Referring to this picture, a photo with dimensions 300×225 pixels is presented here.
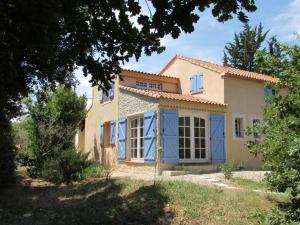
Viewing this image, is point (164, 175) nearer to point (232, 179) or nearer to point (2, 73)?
point (232, 179)

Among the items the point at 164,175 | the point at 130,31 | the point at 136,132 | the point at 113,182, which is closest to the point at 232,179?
the point at 164,175

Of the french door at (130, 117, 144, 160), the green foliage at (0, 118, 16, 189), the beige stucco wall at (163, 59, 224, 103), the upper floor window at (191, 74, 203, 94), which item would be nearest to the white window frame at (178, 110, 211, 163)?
the beige stucco wall at (163, 59, 224, 103)

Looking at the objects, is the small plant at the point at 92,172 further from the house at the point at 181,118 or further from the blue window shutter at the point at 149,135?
the blue window shutter at the point at 149,135

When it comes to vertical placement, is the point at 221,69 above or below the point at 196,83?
above

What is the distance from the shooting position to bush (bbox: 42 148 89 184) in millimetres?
15288

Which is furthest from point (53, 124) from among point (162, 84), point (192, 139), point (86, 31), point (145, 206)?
point (86, 31)

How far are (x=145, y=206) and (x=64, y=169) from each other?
7.47 m

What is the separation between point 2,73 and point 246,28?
33512 millimetres

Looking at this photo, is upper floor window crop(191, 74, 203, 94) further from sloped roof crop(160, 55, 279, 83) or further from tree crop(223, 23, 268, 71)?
tree crop(223, 23, 268, 71)

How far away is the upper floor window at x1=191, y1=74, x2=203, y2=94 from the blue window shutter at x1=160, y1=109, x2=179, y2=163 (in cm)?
388

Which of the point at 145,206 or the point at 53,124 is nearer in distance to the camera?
the point at 145,206

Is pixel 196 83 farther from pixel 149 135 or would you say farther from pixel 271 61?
pixel 271 61

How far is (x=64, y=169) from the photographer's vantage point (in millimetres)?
15391

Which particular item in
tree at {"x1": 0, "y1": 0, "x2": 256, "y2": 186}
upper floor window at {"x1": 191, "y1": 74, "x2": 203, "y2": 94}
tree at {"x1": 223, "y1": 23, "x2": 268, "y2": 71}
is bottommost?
tree at {"x1": 0, "y1": 0, "x2": 256, "y2": 186}
